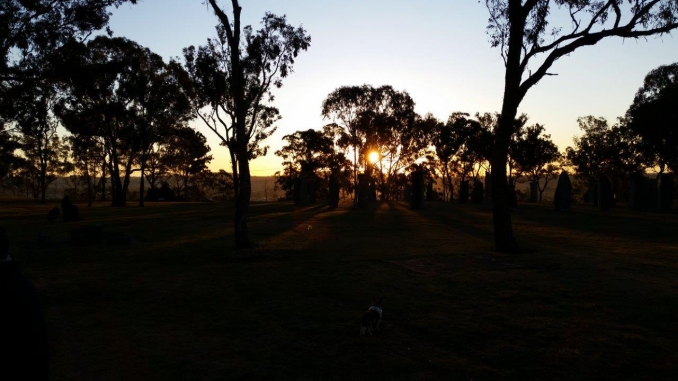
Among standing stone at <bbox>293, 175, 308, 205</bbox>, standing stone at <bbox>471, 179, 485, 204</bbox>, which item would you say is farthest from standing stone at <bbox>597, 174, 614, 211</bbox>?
standing stone at <bbox>293, 175, 308, 205</bbox>

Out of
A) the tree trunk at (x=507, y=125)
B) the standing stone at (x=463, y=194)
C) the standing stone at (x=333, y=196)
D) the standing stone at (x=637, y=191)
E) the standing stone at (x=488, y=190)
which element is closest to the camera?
the tree trunk at (x=507, y=125)

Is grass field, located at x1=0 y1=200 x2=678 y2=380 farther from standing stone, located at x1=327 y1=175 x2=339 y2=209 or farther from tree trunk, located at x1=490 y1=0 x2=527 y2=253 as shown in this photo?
standing stone, located at x1=327 y1=175 x2=339 y2=209

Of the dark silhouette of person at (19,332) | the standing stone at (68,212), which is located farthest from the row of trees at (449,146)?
the dark silhouette of person at (19,332)

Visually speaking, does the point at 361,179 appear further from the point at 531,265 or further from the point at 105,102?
the point at 531,265

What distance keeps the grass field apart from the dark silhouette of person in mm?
2486

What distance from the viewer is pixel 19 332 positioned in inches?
139

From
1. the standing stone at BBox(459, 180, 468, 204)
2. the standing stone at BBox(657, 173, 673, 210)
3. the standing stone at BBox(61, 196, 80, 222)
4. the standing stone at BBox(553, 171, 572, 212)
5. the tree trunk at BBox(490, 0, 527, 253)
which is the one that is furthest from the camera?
the standing stone at BBox(459, 180, 468, 204)

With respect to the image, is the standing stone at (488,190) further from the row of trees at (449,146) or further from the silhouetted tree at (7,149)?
the silhouetted tree at (7,149)

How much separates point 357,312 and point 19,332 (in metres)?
5.71

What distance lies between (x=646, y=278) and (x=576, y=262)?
188 centimetres

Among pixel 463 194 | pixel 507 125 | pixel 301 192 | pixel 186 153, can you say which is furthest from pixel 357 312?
pixel 186 153

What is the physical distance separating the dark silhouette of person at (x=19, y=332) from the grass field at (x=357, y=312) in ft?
8.16

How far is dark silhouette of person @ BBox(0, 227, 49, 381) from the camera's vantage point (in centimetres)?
349

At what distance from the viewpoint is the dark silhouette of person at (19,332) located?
11.4 ft
